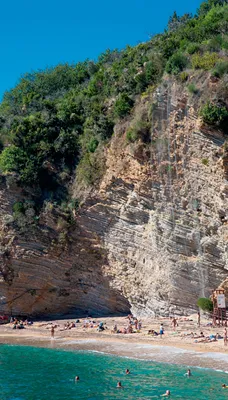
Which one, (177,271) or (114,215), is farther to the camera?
(114,215)

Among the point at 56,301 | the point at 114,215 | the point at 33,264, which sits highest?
the point at 114,215

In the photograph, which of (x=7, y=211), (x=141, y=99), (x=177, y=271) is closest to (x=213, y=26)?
(x=141, y=99)

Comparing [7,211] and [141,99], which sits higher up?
[141,99]

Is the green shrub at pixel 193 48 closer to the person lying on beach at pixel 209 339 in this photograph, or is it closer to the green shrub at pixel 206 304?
the green shrub at pixel 206 304

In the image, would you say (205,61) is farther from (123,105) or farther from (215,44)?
(123,105)

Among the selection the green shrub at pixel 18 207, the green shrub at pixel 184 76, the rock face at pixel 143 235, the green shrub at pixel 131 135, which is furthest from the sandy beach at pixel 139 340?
the green shrub at pixel 184 76

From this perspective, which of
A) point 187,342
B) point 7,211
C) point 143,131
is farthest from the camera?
point 7,211

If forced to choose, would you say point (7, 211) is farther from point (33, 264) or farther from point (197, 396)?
point (197, 396)

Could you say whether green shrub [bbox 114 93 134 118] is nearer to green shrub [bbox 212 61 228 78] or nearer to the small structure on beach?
green shrub [bbox 212 61 228 78]
